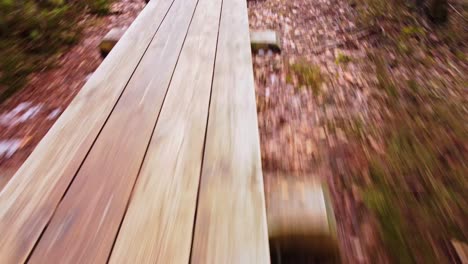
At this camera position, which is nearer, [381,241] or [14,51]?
[381,241]

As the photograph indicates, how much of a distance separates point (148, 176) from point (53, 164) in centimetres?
39

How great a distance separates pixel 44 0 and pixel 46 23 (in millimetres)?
593

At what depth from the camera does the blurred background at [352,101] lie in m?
1.90

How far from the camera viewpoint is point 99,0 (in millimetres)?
4750

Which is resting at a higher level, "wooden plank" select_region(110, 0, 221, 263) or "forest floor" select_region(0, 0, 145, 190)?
"wooden plank" select_region(110, 0, 221, 263)

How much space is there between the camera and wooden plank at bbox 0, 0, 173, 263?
101cm

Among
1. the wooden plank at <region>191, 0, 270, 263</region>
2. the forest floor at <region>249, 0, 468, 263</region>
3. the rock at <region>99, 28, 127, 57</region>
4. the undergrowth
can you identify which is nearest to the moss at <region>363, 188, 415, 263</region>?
the forest floor at <region>249, 0, 468, 263</region>

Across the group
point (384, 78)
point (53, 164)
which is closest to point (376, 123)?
point (384, 78)

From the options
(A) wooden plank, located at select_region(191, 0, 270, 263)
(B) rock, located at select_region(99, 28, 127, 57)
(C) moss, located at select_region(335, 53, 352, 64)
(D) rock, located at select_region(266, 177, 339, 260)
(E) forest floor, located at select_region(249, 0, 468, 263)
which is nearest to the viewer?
(A) wooden plank, located at select_region(191, 0, 270, 263)

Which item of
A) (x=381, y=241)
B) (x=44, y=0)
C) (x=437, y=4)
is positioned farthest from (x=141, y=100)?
(x=437, y=4)

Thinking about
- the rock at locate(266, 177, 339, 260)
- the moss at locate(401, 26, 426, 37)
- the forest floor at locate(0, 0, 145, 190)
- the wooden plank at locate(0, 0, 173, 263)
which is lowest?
the moss at locate(401, 26, 426, 37)

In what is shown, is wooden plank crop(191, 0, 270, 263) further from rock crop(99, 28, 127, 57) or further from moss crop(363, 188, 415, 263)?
rock crop(99, 28, 127, 57)

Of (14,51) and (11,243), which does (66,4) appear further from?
(11,243)

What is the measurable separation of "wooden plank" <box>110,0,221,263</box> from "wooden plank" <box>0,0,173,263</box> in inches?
11.3
